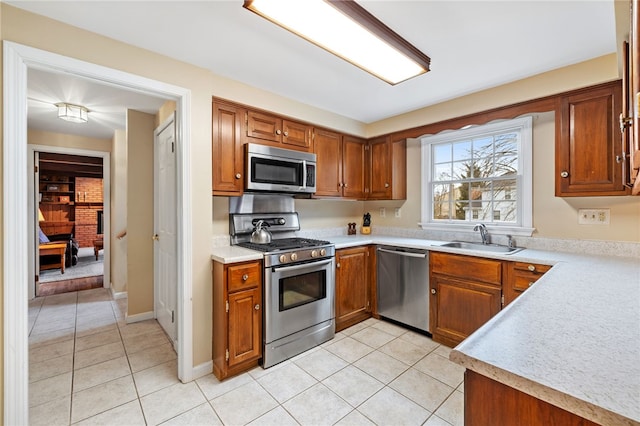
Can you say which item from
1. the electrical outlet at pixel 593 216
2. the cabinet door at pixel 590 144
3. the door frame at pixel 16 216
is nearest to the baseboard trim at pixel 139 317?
the door frame at pixel 16 216

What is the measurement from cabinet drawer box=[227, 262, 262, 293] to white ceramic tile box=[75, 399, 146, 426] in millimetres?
895

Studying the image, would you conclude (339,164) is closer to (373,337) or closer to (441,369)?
(373,337)

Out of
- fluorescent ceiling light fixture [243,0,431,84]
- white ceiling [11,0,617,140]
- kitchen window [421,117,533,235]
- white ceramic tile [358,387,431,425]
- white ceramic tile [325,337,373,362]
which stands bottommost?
white ceramic tile [358,387,431,425]

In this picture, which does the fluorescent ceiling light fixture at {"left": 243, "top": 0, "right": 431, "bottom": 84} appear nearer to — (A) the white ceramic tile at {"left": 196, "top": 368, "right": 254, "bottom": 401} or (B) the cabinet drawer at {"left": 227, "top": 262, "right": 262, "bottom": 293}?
(B) the cabinet drawer at {"left": 227, "top": 262, "right": 262, "bottom": 293}

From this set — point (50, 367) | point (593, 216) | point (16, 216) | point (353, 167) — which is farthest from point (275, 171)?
point (593, 216)

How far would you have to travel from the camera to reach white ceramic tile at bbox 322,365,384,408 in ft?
6.28

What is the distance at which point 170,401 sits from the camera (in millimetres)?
1885

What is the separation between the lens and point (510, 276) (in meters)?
2.23

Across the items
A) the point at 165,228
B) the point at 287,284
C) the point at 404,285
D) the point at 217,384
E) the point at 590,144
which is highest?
the point at 590,144

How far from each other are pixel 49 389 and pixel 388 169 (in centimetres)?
366

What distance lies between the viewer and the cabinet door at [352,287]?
291 centimetres

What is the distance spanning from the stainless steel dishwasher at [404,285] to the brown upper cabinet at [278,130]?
4.82 feet

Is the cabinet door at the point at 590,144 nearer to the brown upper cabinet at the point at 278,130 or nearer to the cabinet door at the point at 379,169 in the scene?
the cabinet door at the point at 379,169

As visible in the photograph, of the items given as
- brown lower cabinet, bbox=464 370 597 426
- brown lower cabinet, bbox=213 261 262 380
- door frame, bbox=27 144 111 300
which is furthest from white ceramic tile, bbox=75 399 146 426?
door frame, bbox=27 144 111 300
